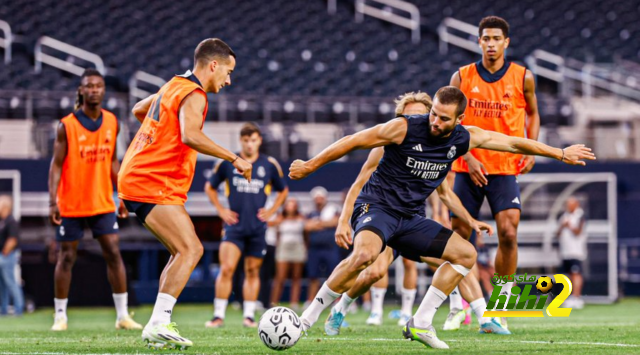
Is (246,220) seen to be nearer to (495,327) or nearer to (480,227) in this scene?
(495,327)

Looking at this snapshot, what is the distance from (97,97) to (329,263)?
25.5 ft

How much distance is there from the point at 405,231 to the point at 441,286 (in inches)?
20.0

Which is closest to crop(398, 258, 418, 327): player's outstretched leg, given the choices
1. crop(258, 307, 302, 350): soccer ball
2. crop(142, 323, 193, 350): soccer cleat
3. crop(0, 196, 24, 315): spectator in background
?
crop(258, 307, 302, 350): soccer ball

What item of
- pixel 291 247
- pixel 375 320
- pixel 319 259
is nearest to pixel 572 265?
pixel 319 259

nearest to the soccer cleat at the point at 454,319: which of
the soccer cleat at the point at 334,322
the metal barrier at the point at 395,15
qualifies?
the soccer cleat at the point at 334,322

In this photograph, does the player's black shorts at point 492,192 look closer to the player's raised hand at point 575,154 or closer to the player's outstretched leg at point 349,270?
the player's raised hand at point 575,154

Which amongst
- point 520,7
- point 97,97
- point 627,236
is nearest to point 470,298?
point 97,97

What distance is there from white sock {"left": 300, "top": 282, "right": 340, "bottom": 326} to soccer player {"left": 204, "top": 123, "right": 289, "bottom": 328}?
3674 mm

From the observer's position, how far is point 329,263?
1705 centimetres

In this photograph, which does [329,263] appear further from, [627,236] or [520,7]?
[520,7]

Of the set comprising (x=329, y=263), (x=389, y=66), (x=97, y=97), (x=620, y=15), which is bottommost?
(x=329, y=263)

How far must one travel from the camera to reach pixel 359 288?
802cm

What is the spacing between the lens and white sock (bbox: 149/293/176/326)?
22.2 feet

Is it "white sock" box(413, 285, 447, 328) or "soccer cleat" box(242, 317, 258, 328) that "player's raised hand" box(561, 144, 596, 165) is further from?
"soccer cleat" box(242, 317, 258, 328)
